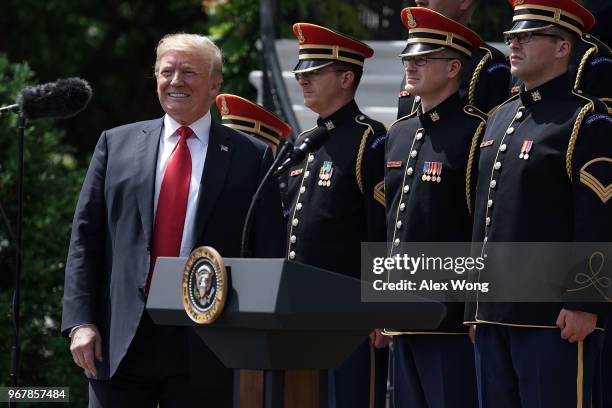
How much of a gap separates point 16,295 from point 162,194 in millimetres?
985

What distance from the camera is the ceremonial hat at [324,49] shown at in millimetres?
7180

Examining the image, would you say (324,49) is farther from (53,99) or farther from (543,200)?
(543,200)

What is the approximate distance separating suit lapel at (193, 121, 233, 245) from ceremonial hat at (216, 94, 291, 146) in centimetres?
226

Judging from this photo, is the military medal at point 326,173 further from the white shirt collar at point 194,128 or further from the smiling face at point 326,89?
the white shirt collar at point 194,128

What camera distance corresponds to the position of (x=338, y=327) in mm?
4566

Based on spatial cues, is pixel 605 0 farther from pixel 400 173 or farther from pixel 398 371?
pixel 398 371

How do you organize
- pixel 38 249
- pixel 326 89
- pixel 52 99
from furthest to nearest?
pixel 38 249, pixel 326 89, pixel 52 99

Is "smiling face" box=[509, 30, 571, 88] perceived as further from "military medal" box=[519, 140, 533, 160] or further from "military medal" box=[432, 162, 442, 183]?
"military medal" box=[432, 162, 442, 183]

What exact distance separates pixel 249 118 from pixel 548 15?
2.48m

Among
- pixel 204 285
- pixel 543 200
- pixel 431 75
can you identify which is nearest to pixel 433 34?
pixel 431 75

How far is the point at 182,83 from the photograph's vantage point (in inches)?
226

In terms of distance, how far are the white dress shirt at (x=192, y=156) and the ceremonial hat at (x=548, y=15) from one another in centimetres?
143

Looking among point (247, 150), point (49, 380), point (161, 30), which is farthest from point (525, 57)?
point (161, 30)

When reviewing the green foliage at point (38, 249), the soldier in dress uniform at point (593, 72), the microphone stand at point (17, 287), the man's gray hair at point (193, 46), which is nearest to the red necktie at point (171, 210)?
the man's gray hair at point (193, 46)
